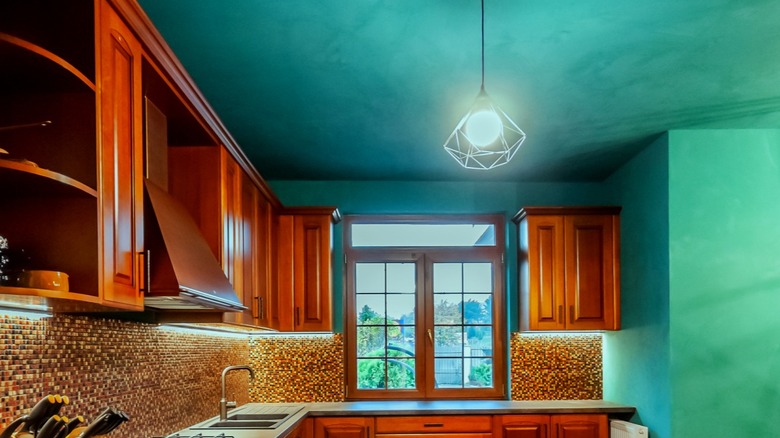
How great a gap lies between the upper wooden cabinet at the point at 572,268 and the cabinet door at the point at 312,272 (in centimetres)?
151

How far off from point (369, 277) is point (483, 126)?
10.7 feet

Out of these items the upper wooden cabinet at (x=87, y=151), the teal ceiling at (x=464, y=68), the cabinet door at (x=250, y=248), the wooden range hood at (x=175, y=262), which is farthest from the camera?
the cabinet door at (x=250, y=248)

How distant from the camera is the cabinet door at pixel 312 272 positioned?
201 inches

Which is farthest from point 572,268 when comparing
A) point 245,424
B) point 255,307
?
point 245,424

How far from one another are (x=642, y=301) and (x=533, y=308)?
80cm

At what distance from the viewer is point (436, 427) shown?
4.68 metres

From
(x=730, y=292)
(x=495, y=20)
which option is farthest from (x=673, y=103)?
(x=495, y=20)

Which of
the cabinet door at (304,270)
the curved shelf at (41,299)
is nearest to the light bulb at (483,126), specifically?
the curved shelf at (41,299)

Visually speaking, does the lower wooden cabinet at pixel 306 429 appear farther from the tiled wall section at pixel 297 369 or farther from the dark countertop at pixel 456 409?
the tiled wall section at pixel 297 369

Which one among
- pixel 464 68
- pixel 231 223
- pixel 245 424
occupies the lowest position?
pixel 245 424

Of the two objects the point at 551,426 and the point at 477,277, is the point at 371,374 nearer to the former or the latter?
the point at 477,277

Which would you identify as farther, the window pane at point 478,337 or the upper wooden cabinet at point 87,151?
the window pane at point 478,337

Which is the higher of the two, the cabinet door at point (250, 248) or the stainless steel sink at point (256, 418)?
the cabinet door at point (250, 248)

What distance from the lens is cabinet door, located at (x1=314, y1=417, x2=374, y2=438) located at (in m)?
4.66
